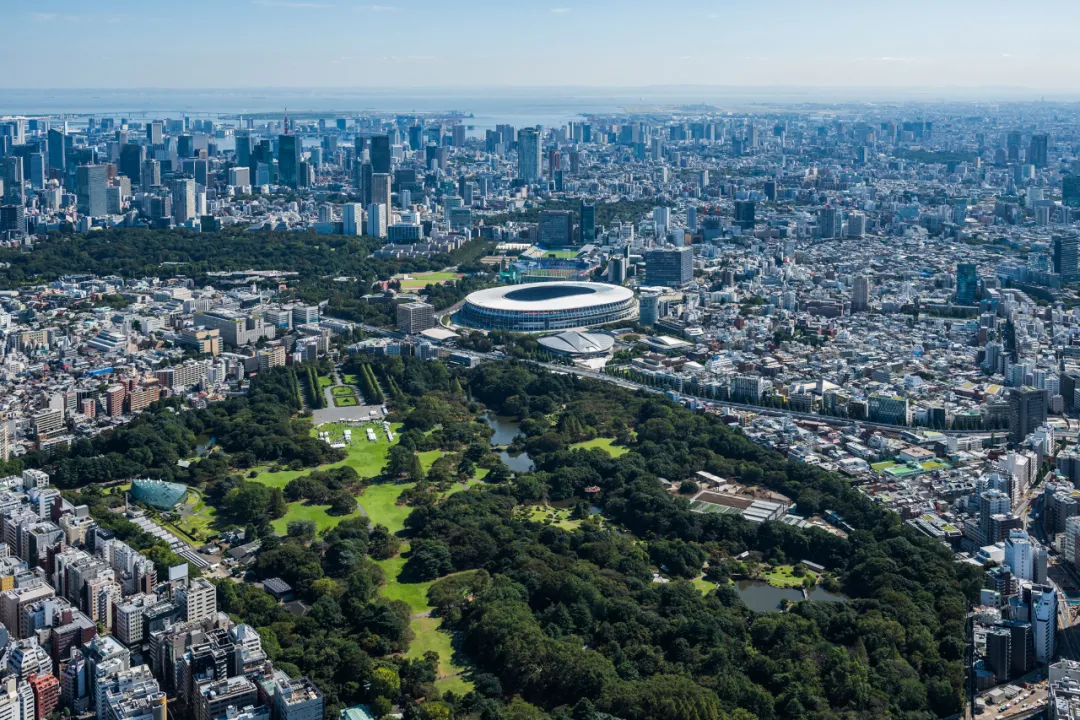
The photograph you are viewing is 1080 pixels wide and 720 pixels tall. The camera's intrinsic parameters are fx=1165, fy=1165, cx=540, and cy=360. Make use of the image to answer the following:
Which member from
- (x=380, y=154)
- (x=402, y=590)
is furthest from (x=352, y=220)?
(x=402, y=590)

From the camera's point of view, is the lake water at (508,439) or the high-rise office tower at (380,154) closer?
the lake water at (508,439)

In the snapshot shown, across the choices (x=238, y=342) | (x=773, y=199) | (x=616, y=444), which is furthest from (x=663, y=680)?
(x=773, y=199)

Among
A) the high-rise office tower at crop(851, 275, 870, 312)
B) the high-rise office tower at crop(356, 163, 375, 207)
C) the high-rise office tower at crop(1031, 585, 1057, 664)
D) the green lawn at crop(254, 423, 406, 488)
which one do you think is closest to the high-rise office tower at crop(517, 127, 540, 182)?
the high-rise office tower at crop(356, 163, 375, 207)

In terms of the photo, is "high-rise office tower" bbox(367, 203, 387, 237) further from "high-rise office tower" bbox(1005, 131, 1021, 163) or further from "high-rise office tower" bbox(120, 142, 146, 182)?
"high-rise office tower" bbox(1005, 131, 1021, 163)

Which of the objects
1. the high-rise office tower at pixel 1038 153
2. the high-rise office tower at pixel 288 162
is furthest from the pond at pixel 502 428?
the high-rise office tower at pixel 1038 153

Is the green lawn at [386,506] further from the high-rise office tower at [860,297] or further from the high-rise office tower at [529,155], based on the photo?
the high-rise office tower at [529,155]

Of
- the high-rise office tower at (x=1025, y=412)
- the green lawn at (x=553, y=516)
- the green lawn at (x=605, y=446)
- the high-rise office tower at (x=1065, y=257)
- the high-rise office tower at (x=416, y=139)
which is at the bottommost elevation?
the green lawn at (x=553, y=516)
